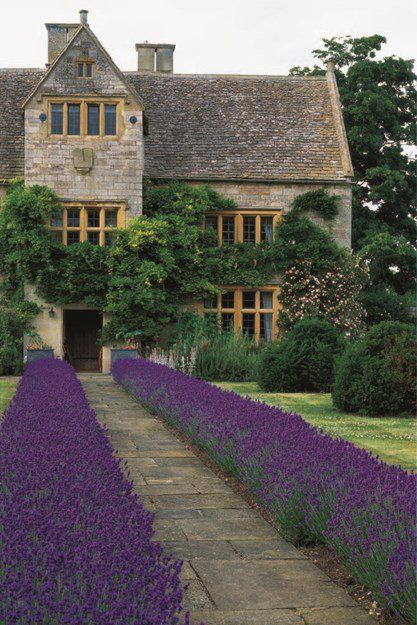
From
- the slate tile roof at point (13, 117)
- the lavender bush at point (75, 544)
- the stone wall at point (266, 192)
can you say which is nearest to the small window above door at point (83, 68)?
the slate tile roof at point (13, 117)

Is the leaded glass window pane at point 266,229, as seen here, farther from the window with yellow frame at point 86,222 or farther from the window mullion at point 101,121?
the window mullion at point 101,121

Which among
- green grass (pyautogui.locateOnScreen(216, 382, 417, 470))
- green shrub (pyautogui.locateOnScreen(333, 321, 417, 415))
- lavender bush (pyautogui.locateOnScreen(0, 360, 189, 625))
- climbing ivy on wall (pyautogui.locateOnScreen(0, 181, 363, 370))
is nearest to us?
lavender bush (pyautogui.locateOnScreen(0, 360, 189, 625))

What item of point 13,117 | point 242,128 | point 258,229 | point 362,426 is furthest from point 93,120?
point 362,426

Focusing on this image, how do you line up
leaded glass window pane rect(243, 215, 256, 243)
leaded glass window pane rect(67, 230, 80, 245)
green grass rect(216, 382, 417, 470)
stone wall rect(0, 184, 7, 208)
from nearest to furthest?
green grass rect(216, 382, 417, 470) < leaded glass window pane rect(67, 230, 80, 245) < stone wall rect(0, 184, 7, 208) < leaded glass window pane rect(243, 215, 256, 243)

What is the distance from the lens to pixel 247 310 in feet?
77.3

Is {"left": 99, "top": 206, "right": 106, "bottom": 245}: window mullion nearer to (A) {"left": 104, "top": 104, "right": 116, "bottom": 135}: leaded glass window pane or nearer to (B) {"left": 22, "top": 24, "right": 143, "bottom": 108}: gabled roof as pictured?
(A) {"left": 104, "top": 104, "right": 116, "bottom": 135}: leaded glass window pane

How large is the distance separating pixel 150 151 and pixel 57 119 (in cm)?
291

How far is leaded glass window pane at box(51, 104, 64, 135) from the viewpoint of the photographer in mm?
22875

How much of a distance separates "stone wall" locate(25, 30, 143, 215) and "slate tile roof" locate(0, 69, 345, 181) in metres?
1.02

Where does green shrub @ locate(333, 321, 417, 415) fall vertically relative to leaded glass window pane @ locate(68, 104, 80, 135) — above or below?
below

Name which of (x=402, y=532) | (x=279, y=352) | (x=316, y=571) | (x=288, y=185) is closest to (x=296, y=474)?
(x=316, y=571)

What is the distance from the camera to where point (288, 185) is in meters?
23.7

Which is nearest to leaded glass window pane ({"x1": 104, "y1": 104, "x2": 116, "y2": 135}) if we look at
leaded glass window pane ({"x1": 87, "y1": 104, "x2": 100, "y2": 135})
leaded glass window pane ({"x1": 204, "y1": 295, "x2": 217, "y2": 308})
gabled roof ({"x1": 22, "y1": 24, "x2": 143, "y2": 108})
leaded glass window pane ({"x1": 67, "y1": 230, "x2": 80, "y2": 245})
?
leaded glass window pane ({"x1": 87, "y1": 104, "x2": 100, "y2": 135})

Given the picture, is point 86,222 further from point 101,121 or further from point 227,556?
point 227,556
